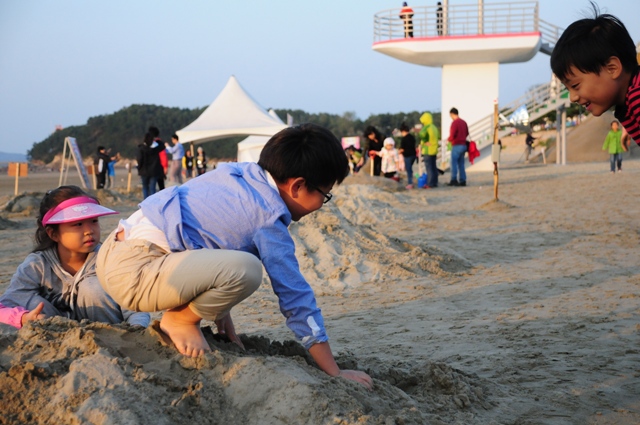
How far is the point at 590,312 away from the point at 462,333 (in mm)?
941

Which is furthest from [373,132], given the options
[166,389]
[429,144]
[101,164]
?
[166,389]

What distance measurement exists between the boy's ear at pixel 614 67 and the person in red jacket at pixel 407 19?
2208 cm

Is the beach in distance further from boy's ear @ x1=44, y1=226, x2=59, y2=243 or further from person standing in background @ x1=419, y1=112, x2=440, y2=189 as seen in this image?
person standing in background @ x1=419, y1=112, x2=440, y2=189

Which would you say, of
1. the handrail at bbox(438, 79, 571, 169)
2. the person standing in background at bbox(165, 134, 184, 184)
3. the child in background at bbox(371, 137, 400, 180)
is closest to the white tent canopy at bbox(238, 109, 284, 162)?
the handrail at bbox(438, 79, 571, 169)

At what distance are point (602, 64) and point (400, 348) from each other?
1.87 meters

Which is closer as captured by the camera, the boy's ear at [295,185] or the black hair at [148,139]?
the boy's ear at [295,185]

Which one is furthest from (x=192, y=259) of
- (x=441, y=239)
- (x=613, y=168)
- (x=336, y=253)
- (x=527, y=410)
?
(x=613, y=168)

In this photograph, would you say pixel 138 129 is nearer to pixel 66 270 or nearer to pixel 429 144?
pixel 429 144

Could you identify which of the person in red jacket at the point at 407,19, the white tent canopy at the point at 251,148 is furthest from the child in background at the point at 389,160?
the white tent canopy at the point at 251,148

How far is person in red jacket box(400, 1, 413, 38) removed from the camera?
24.7 m

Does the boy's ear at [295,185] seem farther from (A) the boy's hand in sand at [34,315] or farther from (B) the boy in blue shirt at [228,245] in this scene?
(A) the boy's hand in sand at [34,315]

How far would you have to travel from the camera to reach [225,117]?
2761cm

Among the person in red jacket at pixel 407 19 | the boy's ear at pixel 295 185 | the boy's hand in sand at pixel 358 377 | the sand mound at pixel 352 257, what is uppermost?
the person in red jacket at pixel 407 19

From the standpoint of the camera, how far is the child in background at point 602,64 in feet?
10.7
